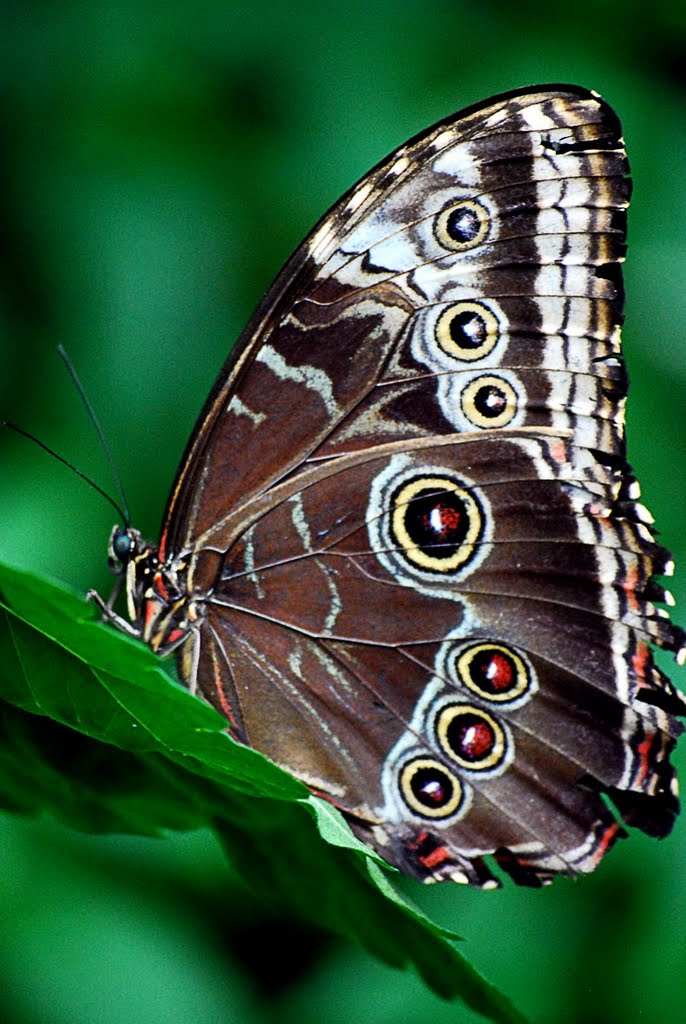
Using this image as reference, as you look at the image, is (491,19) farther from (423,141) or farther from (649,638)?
(649,638)

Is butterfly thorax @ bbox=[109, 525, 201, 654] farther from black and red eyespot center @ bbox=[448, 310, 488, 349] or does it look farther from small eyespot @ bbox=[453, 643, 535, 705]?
black and red eyespot center @ bbox=[448, 310, 488, 349]

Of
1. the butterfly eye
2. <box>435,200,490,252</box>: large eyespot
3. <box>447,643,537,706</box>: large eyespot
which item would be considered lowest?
the butterfly eye

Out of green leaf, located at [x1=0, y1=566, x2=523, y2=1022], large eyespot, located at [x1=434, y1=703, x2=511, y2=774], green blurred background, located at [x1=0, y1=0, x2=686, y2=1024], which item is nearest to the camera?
green leaf, located at [x1=0, y1=566, x2=523, y2=1022]

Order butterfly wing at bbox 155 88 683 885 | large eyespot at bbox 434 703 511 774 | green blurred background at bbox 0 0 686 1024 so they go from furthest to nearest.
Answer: green blurred background at bbox 0 0 686 1024
large eyespot at bbox 434 703 511 774
butterfly wing at bbox 155 88 683 885

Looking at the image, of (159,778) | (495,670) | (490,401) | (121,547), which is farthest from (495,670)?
(159,778)

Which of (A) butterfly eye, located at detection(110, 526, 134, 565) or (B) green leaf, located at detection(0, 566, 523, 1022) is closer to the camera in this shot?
(B) green leaf, located at detection(0, 566, 523, 1022)

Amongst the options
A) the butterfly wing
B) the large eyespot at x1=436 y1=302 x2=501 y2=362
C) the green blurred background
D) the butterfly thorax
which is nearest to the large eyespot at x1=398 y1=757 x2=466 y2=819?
the butterfly wing

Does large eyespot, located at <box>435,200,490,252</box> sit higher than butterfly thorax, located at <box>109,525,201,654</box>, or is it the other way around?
large eyespot, located at <box>435,200,490,252</box>
